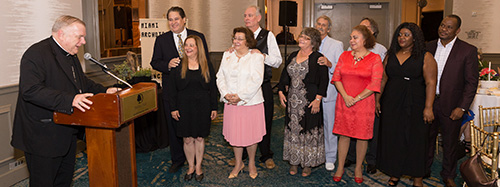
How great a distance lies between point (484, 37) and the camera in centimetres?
855

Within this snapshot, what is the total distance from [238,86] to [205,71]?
36 centimetres

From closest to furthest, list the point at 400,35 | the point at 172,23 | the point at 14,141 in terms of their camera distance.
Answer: the point at 14,141 < the point at 400,35 < the point at 172,23

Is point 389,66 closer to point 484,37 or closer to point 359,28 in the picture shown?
point 359,28

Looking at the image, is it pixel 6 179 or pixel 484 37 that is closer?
pixel 6 179

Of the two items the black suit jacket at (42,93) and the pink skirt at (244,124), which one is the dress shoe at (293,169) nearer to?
the pink skirt at (244,124)

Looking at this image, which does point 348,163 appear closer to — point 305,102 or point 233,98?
point 305,102

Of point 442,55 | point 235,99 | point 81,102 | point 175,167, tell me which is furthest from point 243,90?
point 442,55

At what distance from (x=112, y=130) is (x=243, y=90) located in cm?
158

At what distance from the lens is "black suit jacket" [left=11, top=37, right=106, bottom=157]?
246 centimetres

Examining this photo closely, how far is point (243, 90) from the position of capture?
385 centimetres

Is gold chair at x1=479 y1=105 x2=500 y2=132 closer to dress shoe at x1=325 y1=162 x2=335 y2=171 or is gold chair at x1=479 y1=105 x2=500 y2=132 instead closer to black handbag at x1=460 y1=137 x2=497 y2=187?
black handbag at x1=460 y1=137 x2=497 y2=187

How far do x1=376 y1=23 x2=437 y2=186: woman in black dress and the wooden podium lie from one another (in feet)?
7.28

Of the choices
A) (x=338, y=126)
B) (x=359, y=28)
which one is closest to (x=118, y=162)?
(x=338, y=126)

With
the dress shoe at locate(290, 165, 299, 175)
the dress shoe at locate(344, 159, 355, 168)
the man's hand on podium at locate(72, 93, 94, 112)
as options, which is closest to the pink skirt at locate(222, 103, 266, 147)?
the dress shoe at locate(290, 165, 299, 175)
